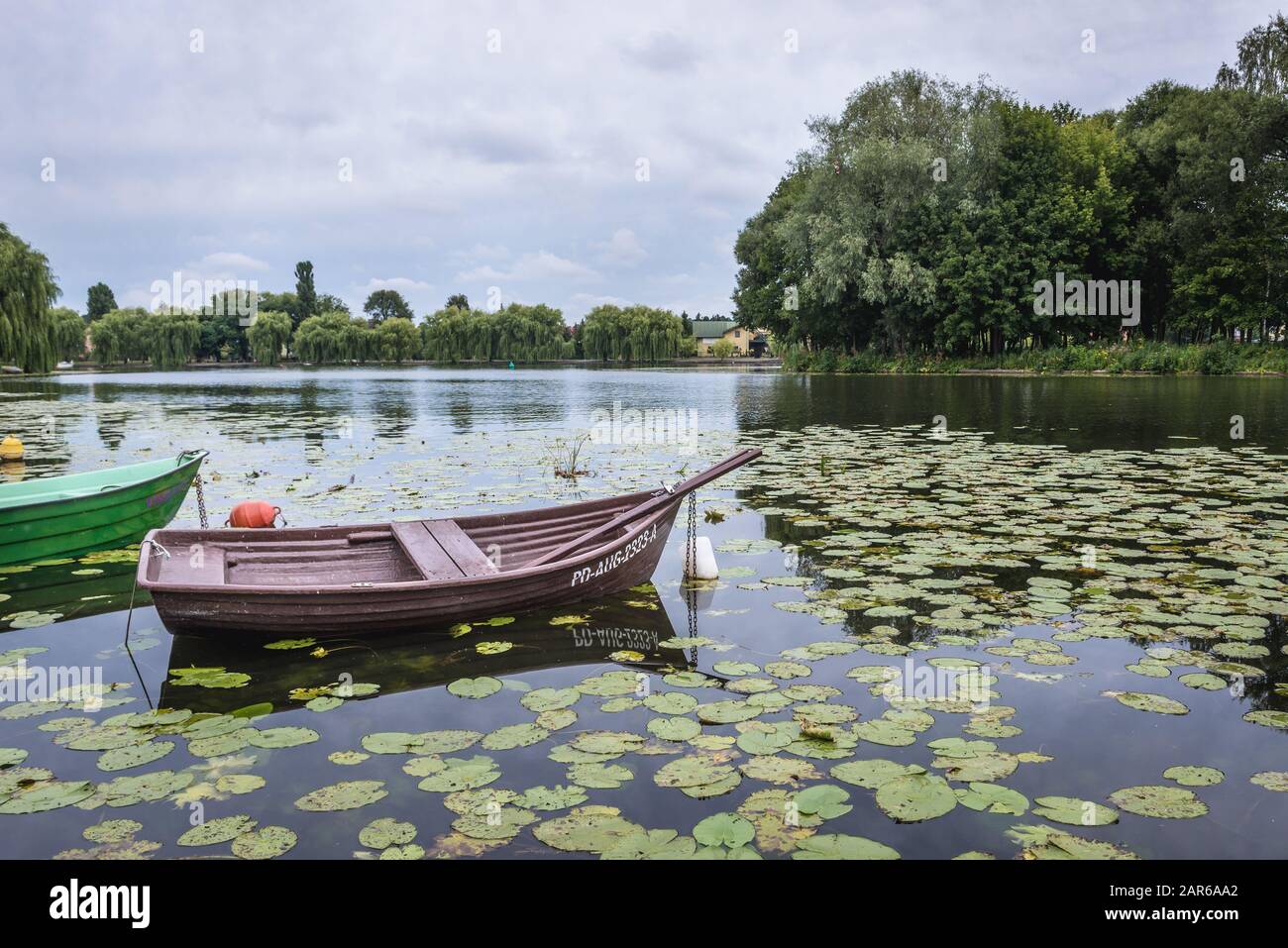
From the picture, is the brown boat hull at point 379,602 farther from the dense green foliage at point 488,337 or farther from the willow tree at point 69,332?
the dense green foliage at point 488,337

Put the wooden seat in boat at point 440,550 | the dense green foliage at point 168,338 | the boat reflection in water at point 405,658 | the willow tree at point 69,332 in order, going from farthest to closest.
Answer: the dense green foliage at point 168,338
the willow tree at point 69,332
the wooden seat in boat at point 440,550
the boat reflection in water at point 405,658

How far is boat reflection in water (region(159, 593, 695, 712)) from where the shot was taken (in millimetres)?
4684

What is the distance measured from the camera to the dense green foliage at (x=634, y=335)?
96062mm

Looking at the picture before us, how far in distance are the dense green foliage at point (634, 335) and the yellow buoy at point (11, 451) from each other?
8310 centimetres

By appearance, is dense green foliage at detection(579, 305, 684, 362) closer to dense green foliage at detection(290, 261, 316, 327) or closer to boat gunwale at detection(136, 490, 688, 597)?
dense green foliage at detection(290, 261, 316, 327)

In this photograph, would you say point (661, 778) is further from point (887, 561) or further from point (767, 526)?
point (767, 526)

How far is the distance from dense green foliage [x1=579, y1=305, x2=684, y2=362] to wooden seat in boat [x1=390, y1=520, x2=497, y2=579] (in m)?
90.1

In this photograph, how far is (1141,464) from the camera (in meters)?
12.2

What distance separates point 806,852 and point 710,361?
316 feet

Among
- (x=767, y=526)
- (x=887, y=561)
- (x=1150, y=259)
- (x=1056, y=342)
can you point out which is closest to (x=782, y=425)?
(x=767, y=526)

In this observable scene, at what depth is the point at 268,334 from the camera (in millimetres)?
91312

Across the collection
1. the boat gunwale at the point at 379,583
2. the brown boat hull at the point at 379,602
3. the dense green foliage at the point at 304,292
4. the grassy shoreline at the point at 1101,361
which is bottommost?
the brown boat hull at the point at 379,602

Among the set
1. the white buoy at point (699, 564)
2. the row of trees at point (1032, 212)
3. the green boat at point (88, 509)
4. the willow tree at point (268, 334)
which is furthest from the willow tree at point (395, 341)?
the white buoy at point (699, 564)

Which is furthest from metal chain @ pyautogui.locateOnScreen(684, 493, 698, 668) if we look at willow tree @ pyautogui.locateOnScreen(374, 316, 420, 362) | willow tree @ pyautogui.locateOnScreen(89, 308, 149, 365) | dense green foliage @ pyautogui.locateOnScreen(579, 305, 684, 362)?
willow tree @ pyautogui.locateOnScreen(374, 316, 420, 362)
